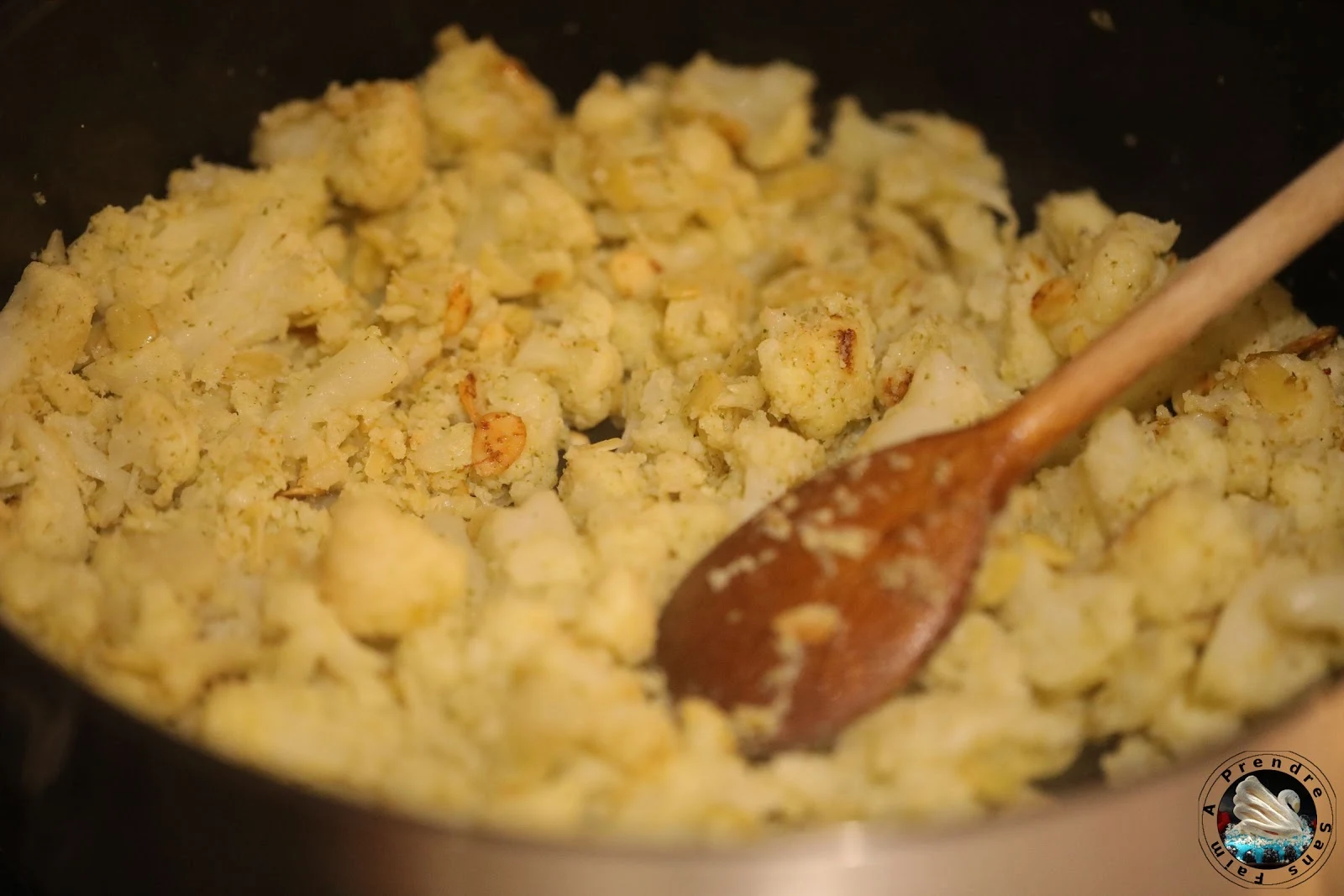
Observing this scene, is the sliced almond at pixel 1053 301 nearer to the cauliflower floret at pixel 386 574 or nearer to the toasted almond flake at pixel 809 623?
the toasted almond flake at pixel 809 623

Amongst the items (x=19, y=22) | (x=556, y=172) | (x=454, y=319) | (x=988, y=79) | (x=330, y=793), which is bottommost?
(x=330, y=793)

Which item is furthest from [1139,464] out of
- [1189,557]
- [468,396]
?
[468,396]

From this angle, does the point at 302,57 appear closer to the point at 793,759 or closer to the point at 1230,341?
the point at 793,759

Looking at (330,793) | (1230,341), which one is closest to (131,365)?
(330,793)

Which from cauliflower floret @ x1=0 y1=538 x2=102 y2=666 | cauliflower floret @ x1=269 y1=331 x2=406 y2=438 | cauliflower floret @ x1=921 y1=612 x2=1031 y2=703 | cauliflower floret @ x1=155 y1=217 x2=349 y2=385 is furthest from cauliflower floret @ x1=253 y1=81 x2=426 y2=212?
cauliflower floret @ x1=921 y1=612 x2=1031 y2=703

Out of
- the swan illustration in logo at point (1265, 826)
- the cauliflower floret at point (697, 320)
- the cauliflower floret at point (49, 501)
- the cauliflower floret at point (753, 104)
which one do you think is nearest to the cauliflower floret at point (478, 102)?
the cauliflower floret at point (753, 104)
